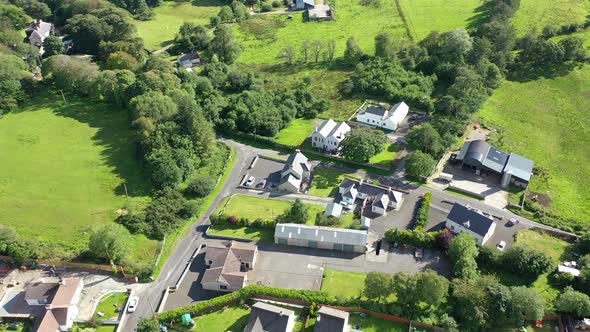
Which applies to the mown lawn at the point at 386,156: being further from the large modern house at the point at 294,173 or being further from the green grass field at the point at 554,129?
the green grass field at the point at 554,129

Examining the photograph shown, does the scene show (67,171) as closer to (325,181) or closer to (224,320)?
(224,320)

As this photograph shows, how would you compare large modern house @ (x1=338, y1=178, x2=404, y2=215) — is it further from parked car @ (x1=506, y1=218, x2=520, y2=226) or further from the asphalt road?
parked car @ (x1=506, y1=218, x2=520, y2=226)

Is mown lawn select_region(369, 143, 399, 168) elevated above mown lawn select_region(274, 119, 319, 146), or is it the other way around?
mown lawn select_region(274, 119, 319, 146)

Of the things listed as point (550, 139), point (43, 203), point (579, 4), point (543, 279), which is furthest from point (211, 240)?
point (579, 4)

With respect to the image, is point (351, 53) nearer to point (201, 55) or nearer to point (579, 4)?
point (201, 55)

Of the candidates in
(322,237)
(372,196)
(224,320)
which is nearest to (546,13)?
(372,196)

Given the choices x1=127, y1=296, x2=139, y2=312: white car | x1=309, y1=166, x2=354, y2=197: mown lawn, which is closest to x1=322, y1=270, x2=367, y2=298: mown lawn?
x1=309, y1=166, x2=354, y2=197: mown lawn

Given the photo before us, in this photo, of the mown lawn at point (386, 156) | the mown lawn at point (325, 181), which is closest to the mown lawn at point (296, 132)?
the mown lawn at point (325, 181)
